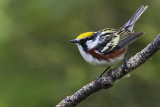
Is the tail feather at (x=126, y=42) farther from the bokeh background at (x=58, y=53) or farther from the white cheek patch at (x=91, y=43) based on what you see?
the bokeh background at (x=58, y=53)

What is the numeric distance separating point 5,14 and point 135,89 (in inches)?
112

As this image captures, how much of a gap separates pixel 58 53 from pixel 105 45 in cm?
122

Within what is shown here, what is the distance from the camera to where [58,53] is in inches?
225

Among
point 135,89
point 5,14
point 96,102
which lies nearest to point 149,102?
point 135,89

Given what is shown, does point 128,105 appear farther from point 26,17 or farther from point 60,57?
point 26,17

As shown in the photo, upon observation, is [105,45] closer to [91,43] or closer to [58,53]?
[91,43]

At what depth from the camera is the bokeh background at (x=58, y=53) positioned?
5004mm

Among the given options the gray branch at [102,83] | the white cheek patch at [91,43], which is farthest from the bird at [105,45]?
the gray branch at [102,83]

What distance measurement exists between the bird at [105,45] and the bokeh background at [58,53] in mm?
620

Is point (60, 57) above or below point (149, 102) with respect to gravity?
above

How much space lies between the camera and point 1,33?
530cm

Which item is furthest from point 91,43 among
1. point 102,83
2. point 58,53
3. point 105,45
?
point 102,83

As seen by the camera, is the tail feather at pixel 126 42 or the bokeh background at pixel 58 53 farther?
the bokeh background at pixel 58 53

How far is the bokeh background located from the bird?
0.62 meters
